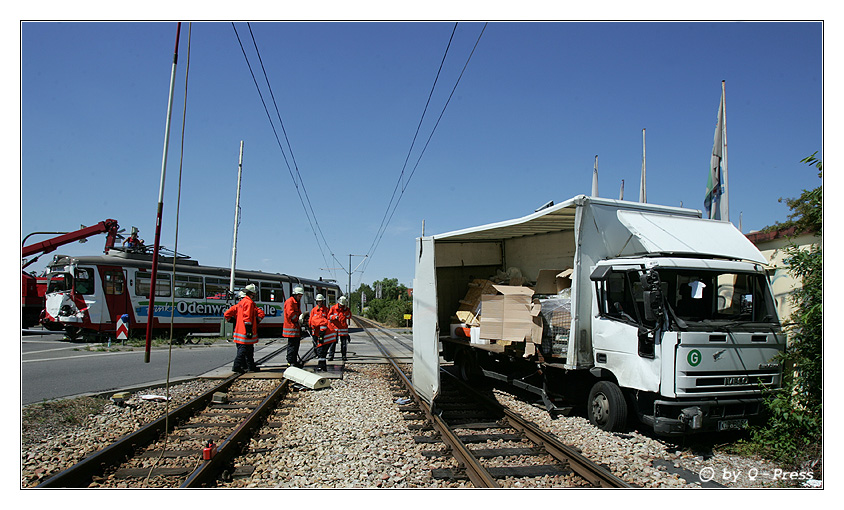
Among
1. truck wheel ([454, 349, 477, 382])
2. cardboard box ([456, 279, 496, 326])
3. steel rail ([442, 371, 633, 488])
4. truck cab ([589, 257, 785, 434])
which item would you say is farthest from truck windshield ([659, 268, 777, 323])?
truck wheel ([454, 349, 477, 382])

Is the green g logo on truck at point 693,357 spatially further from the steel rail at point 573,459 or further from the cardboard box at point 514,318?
the cardboard box at point 514,318

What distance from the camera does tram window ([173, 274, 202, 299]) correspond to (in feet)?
64.8

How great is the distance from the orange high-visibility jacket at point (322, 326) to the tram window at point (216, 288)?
35.7 feet

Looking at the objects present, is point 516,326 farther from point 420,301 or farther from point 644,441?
point 644,441

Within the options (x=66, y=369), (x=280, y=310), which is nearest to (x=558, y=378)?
(x=66, y=369)

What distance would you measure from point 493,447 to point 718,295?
3501 millimetres

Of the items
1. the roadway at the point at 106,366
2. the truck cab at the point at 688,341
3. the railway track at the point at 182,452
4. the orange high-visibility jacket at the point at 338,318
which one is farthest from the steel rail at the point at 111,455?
the truck cab at the point at 688,341

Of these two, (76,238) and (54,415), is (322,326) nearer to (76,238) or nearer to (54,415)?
(54,415)

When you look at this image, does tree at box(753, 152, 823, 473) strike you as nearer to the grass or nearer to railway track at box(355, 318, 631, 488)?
railway track at box(355, 318, 631, 488)

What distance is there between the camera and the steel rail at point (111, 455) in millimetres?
4398

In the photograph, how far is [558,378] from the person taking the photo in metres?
7.99

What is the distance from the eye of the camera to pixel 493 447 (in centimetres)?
606

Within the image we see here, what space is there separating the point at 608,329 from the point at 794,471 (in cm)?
241

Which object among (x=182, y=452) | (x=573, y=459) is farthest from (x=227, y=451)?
(x=573, y=459)
